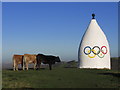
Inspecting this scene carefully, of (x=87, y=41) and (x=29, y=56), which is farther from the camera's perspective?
(x=87, y=41)

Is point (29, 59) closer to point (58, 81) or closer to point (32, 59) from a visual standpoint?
point (32, 59)

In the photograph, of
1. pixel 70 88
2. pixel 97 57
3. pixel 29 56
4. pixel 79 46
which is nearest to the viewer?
pixel 70 88

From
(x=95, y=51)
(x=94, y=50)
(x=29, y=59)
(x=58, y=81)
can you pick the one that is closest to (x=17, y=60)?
(x=29, y=59)

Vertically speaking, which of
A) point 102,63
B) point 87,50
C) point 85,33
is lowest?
point 102,63

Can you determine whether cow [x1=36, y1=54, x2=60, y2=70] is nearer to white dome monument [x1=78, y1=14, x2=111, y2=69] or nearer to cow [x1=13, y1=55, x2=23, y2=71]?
cow [x1=13, y1=55, x2=23, y2=71]

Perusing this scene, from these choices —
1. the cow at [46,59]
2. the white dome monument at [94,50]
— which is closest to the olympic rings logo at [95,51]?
the white dome monument at [94,50]

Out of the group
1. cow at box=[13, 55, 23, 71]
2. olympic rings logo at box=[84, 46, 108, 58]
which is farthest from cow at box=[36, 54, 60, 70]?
olympic rings logo at box=[84, 46, 108, 58]

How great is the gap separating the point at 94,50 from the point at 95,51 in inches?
7.5

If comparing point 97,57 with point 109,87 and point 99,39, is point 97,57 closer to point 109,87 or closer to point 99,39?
point 99,39

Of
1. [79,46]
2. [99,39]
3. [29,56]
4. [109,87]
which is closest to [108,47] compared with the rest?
[99,39]

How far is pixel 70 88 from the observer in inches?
486

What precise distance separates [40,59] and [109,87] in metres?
13.1

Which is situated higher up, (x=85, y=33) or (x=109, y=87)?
(x=85, y=33)

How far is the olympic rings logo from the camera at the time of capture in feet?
94.1
